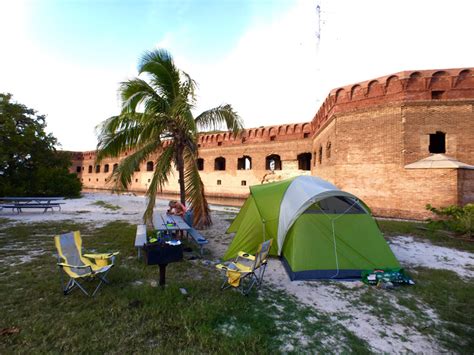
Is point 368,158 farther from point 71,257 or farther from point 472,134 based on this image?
point 71,257

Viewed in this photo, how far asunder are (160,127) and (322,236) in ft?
17.4

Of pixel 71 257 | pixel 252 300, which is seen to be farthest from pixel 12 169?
pixel 252 300

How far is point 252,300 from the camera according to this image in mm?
3281

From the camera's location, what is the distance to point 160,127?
7020mm

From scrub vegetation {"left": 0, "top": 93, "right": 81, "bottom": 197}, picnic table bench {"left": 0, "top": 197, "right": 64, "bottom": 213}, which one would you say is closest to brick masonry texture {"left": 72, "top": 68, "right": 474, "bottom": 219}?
picnic table bench {"left": 0, "top": 197, "right": 64, "bottom": 213}

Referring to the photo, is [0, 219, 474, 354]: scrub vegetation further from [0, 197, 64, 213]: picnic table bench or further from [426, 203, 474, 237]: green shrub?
[0, 197, 64, 213]: picnic table bench

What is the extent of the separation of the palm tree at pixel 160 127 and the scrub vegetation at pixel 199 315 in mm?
2854

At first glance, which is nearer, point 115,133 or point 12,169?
point 115,133

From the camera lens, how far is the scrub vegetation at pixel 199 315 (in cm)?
237

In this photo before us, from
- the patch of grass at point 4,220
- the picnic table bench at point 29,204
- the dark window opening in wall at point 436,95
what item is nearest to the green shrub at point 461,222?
the dark window opening in wall at point 436,95

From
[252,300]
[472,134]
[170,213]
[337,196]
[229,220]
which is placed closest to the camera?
[252,300]

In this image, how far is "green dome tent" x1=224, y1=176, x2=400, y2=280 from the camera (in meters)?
4.13

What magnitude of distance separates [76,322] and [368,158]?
40.6 feet

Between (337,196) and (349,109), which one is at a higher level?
(349,109)
